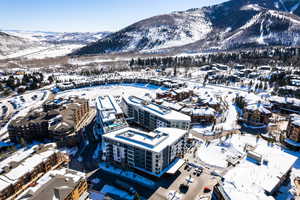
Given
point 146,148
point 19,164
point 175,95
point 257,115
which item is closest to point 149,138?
point 146,148

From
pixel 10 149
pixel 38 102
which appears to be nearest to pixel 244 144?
pixel 10 149

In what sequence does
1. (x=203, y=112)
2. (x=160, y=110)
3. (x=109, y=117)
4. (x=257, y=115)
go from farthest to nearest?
(x=203, y=112) → (x=257, y=115) → (x=160, y=110) → (x=109, y=117)

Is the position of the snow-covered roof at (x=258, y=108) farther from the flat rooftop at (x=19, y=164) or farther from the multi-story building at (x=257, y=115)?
the flat rooftop at (x=19, y=164)

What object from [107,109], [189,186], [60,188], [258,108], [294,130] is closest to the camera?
[60,188]

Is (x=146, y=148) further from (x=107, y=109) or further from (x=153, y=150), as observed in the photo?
(x=107, y=109)

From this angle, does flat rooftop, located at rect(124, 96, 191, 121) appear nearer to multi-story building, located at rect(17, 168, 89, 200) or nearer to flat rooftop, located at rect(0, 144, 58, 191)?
multi-story building, located at rect(17, 168, 89, 200)

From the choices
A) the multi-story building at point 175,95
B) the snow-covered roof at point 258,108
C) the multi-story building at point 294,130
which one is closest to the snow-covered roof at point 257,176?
A: the multi-story building at point 294,130
